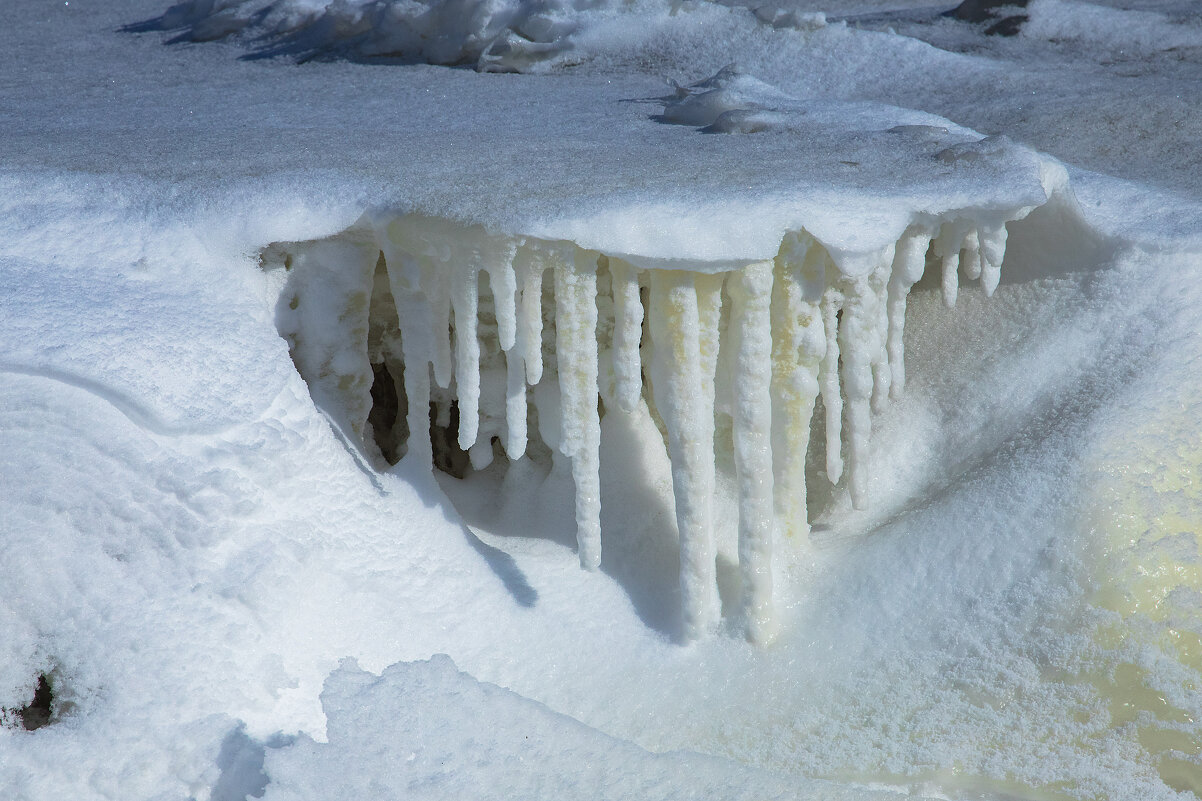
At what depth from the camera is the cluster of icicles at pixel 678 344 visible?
1875mm

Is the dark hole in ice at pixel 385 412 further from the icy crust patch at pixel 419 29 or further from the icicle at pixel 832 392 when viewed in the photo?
the icy crust patch at pixel 419 29

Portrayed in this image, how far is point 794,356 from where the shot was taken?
79.0 inches

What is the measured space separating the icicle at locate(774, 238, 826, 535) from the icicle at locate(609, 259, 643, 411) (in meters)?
0.27

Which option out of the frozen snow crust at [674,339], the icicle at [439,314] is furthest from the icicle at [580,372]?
the icicle at [439,314]

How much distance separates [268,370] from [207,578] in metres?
0.36

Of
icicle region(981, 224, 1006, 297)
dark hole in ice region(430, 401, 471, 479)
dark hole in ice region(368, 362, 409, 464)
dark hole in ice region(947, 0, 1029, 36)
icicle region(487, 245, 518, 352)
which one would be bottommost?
dark hole in ice region(430, 401, 471, 479)

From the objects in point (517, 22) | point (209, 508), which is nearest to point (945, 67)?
point (517, 22)

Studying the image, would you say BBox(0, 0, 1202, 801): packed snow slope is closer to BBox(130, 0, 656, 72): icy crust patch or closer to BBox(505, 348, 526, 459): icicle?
BBox(505, 348, 526, 459): icicle

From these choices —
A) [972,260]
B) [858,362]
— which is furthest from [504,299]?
[972,260]

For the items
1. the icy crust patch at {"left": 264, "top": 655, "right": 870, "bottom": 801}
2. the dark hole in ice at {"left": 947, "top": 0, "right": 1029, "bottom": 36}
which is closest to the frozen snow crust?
the icy crust patch at {"left": 264, "top": 655, "right": 870, "bottom": 801}

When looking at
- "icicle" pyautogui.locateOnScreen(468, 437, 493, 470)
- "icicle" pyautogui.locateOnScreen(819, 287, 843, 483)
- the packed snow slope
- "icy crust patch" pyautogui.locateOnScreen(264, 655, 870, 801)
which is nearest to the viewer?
"icy crust patch" pyautogui.locateOnScreen(264, 655, 870, 801)

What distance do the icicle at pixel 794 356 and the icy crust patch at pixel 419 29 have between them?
1.82 m

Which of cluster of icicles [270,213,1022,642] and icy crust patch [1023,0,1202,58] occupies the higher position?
icy crust patch [1023,0,1202,58]

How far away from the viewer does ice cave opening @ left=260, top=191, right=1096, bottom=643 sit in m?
1.88
